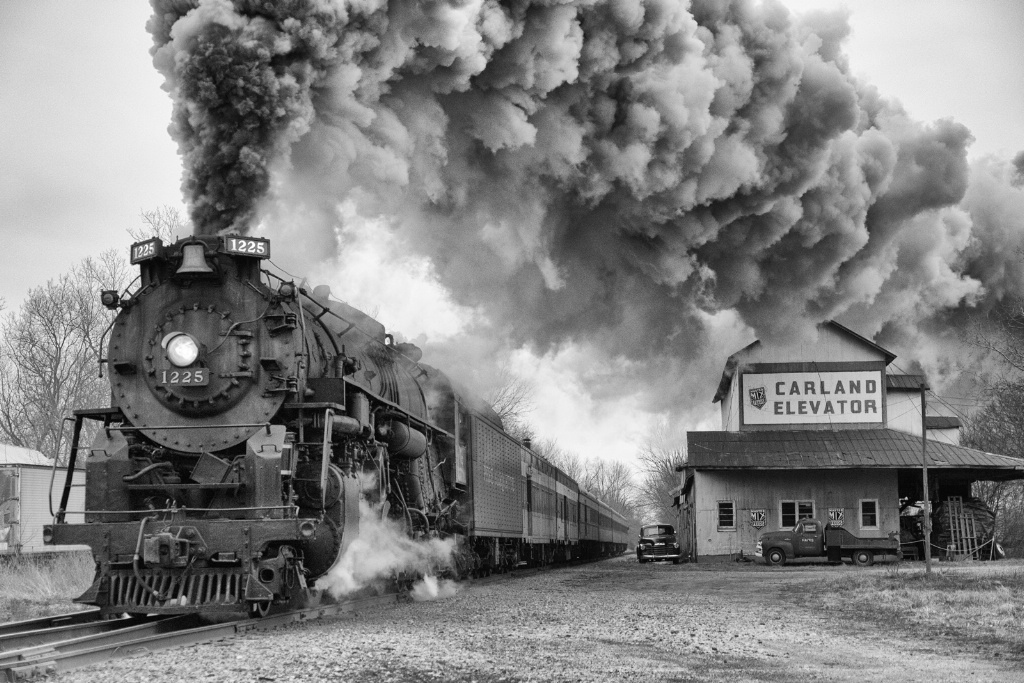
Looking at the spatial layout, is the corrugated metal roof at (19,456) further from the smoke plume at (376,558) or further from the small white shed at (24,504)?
the smoke plume at (376,558)

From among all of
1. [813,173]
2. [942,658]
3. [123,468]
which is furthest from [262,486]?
[813,173]

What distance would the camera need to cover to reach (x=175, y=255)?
10375 millimetres

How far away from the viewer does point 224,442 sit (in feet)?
32.5

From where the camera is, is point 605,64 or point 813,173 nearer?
point 605,64

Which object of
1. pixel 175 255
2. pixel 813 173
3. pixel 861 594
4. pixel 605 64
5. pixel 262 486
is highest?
pixel 605 64

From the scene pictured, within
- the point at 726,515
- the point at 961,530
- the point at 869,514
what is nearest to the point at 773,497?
the point at 726,515

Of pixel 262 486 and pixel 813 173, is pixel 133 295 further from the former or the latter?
pixel 813 173

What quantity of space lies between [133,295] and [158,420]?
1.34 meters

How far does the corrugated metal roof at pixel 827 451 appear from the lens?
28234 mm

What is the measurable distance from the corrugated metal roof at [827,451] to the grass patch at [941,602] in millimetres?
8893

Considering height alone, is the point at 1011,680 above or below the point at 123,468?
below

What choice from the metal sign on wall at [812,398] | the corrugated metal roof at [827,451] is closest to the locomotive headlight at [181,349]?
the corrugated metal roof at [827,451]

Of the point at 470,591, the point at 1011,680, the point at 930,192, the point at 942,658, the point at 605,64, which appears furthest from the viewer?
the point at 930,192

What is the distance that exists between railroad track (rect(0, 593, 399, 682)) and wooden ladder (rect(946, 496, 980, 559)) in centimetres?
2461
